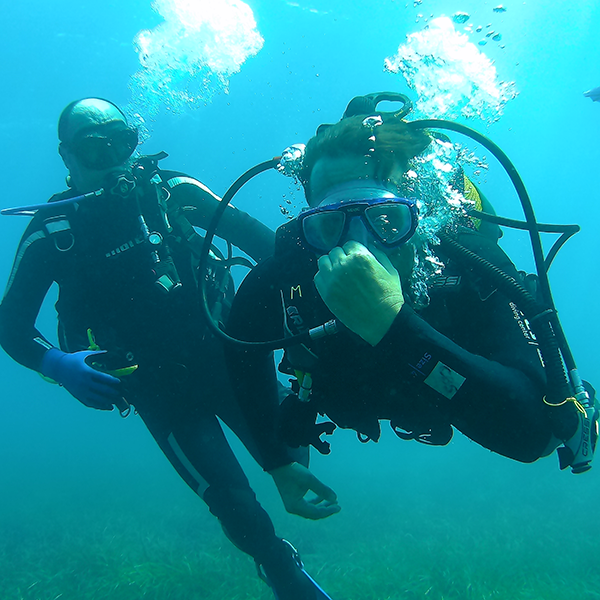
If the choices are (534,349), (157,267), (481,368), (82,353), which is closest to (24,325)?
(82,353)

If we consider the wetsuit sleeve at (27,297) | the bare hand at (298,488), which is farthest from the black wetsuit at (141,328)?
the bare hand at (298,488)

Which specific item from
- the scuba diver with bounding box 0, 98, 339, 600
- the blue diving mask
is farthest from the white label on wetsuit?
the scuba diver with bounding box 0, 98, 339, 600

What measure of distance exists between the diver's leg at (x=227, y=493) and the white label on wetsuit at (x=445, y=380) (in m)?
2.27

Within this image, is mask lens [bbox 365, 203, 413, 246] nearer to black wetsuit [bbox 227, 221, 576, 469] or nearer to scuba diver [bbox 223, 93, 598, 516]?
scuba diver [bbox 223, 93, 598, 516]

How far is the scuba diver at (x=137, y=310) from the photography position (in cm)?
343

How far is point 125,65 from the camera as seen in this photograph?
2445cm

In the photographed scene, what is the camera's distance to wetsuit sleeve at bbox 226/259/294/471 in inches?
105

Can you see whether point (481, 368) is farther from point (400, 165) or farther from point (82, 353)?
point (82, 353)

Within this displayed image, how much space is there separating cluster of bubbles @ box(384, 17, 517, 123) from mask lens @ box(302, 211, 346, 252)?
2.88 m

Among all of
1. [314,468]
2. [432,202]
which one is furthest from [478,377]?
Result: [314,468]

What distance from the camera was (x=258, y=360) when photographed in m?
2.76

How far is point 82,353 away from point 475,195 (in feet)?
10.4

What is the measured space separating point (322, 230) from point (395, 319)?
707 mm

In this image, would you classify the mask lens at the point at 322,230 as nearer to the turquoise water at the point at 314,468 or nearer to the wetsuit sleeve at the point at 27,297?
the turquoise water at the point at 314,468
